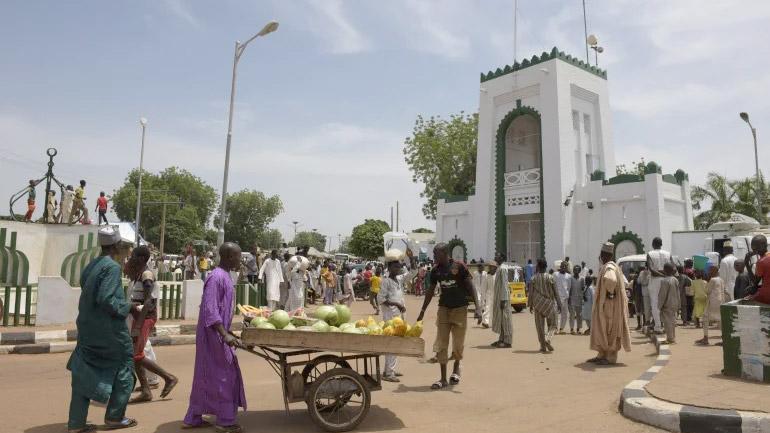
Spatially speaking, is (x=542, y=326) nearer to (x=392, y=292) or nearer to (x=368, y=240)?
(x=392, y=292)

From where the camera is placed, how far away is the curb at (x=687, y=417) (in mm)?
4605

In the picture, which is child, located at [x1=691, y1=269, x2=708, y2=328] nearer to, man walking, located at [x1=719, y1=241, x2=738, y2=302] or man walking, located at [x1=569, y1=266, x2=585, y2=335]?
man walking, located at [x1=719, y1=241, x2=738, y2=302]

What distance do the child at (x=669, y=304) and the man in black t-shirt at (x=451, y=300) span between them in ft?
16.5

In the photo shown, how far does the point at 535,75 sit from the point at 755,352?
68.7 feet

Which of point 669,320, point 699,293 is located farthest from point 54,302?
point 699,293

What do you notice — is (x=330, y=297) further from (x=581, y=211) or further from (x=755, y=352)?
(x=755, y=352)

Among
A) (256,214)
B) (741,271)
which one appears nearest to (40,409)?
(741,271)

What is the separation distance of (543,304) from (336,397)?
601 cm

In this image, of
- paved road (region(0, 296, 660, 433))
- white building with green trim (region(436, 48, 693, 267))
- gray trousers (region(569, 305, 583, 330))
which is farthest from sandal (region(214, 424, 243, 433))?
white building with green trim (region(436, 48, 693, 267))

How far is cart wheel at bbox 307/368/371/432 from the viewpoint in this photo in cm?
479

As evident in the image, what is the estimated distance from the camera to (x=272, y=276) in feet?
46.9

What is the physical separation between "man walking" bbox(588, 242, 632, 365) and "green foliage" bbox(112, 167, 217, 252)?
58.4m

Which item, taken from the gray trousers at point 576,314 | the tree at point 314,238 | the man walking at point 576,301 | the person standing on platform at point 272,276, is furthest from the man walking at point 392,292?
the tree at point 314,238

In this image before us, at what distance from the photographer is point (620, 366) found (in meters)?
8.31
